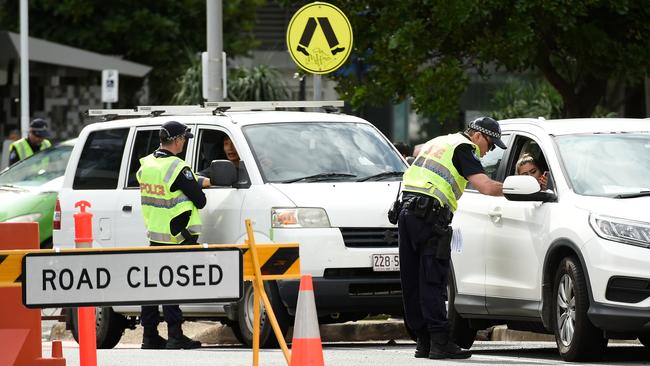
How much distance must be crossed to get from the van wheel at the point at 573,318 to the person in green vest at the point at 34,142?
12274mm

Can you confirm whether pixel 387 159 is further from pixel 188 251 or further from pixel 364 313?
pixel 188 251

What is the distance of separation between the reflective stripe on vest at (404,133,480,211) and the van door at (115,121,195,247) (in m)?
3.41

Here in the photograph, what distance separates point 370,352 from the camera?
500 inches

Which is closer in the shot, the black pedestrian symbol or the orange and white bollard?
the orange and white bollard

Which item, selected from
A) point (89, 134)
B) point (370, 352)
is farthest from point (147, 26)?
point (370, 352)

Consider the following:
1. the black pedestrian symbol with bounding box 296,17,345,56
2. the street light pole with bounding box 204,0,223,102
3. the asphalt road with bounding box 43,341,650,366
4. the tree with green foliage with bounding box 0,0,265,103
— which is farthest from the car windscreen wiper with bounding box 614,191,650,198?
the tree with green foliage with bounding box 0,0,265,103

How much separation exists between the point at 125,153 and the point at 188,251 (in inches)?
231

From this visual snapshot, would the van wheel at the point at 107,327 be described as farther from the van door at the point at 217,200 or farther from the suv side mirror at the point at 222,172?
the suv side mirror at the point at 222,172

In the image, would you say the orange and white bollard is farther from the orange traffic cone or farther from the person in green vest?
the person in green vest

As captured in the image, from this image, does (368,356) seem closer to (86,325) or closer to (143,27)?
(86,325)

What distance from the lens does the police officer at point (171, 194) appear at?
13523mm

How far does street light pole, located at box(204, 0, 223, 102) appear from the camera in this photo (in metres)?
18.3

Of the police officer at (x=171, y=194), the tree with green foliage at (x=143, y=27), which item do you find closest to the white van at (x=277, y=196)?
the police officer at (x=171, y=194)

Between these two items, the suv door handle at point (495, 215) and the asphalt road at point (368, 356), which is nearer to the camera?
the asphalt road at point (368, 356)
